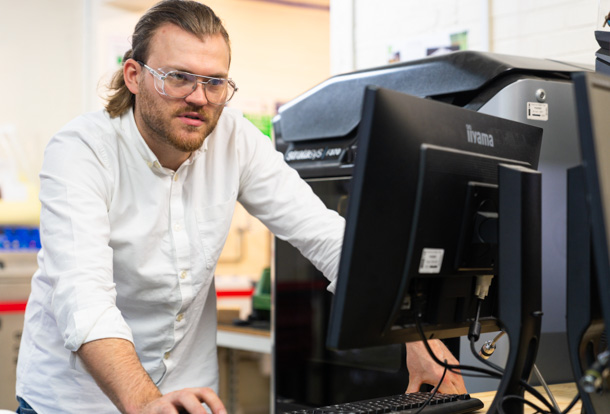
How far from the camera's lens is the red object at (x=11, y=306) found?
3578mm

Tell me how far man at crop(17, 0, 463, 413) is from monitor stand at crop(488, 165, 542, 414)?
1.05 ft

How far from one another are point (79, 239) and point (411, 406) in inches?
22.8

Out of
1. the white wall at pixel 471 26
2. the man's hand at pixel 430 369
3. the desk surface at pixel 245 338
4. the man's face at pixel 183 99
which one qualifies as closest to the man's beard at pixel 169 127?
the man's face at pixel 183 99

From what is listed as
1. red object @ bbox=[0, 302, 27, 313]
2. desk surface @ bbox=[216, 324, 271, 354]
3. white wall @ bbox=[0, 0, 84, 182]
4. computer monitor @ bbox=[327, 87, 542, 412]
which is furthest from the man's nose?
white wall @ bbox=[0, 0, 84, 182]

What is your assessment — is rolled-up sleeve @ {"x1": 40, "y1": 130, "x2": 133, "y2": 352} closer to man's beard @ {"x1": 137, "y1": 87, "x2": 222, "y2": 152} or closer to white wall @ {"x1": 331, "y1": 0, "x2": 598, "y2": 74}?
man's beard @ {"x1": 137, "y1": 87, "x2": 222, "y2": 152}

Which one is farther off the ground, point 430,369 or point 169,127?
point 169,127

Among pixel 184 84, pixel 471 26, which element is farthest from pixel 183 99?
pixel 471 26

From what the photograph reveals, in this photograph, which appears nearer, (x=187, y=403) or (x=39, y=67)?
(x=187, y=403)

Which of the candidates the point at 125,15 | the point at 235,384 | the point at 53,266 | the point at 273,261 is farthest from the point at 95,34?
the point at 53,266

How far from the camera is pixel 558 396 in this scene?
1.37 metres

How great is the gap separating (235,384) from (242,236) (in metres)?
1.34

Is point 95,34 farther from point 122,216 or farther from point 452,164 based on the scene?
point 452,164

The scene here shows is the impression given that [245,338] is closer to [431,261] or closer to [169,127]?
[169,127]

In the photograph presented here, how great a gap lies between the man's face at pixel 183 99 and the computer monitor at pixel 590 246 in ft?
2.26
